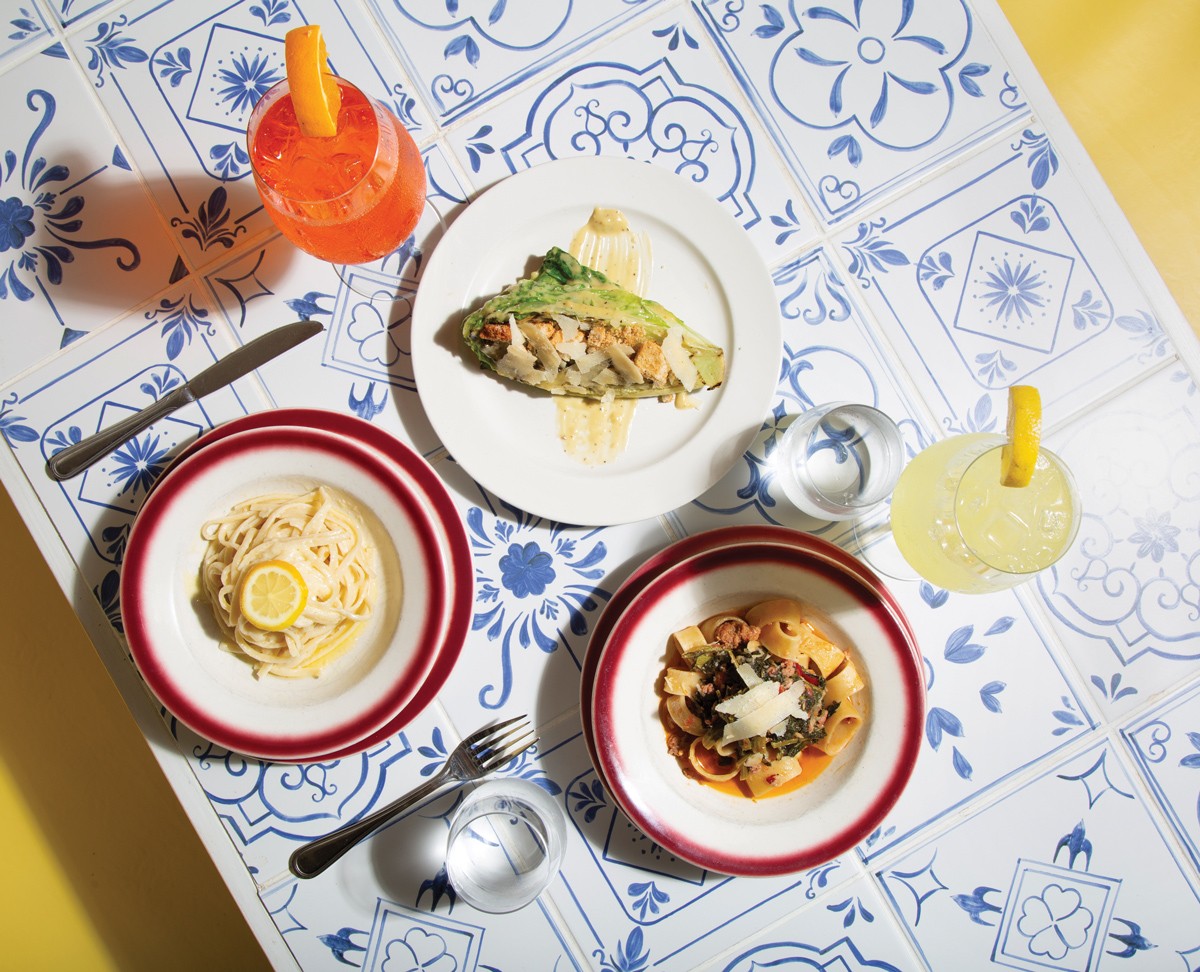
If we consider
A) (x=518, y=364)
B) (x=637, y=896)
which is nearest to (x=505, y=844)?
(x=637, y=896)

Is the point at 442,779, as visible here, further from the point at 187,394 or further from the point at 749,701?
the point at 187,394

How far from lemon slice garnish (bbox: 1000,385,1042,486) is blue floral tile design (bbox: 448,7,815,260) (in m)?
0.61

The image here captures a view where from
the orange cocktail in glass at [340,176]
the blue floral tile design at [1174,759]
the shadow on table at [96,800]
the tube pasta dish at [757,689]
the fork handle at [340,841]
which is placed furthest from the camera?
the shadow on table at [96,800]

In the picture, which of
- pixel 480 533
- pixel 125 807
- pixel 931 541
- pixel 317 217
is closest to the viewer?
pixel 317 217

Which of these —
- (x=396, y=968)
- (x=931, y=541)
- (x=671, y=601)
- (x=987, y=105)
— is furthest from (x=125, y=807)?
(x=987, y=105)

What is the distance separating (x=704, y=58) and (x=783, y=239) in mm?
420

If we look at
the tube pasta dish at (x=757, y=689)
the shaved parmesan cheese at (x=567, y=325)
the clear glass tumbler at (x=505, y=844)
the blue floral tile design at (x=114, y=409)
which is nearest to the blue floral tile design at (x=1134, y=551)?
the tube pasta dish at (x=757, y=689)

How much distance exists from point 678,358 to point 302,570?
81 cm

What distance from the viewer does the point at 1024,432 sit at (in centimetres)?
131

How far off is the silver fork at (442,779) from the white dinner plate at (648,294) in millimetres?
468

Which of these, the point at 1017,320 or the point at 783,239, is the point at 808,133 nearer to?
the point at 783,239

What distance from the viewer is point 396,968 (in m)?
1.70

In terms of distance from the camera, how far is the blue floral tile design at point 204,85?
5.64 feet

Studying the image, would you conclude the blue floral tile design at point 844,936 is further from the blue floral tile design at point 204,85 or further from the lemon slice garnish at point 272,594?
the blue floral tile design at point 204,85
